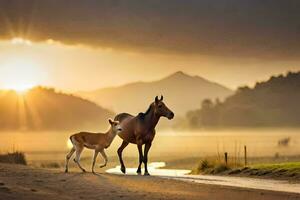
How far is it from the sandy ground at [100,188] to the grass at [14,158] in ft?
24.5

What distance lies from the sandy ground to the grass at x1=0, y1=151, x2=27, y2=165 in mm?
7469

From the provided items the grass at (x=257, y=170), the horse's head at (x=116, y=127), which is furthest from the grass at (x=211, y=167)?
the horse's head at (x=116, y=127)

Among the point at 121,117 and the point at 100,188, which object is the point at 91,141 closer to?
the point at 121,117

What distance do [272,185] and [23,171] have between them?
9798mm

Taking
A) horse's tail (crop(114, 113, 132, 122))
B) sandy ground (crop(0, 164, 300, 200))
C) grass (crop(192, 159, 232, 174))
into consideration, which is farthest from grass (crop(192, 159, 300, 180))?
sandy ground (crop(0, 164, 300, 200))

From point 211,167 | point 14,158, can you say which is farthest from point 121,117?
point 211,167

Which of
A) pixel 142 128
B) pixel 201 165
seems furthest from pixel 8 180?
pixel 201 165

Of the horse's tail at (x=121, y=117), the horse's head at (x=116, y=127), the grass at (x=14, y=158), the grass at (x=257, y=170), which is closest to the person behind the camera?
the horse's head at (x=116, y=127)

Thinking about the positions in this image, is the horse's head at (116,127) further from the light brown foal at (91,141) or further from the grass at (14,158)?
the grass at (14,158)

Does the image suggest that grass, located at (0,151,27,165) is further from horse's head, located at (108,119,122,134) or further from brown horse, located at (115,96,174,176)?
horse's head, located at (108,119,122,134)

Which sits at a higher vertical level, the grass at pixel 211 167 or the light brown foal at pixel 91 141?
the light brown foal at pixel 91 141

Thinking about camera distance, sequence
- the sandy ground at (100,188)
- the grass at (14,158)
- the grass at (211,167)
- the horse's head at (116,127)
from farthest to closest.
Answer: the grass at (211,167), the grass at (14,158), the horse's head at (116,127), the sandy ground at (100,188)

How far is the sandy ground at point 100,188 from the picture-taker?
2261 cm

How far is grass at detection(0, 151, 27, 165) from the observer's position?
37112 mm
